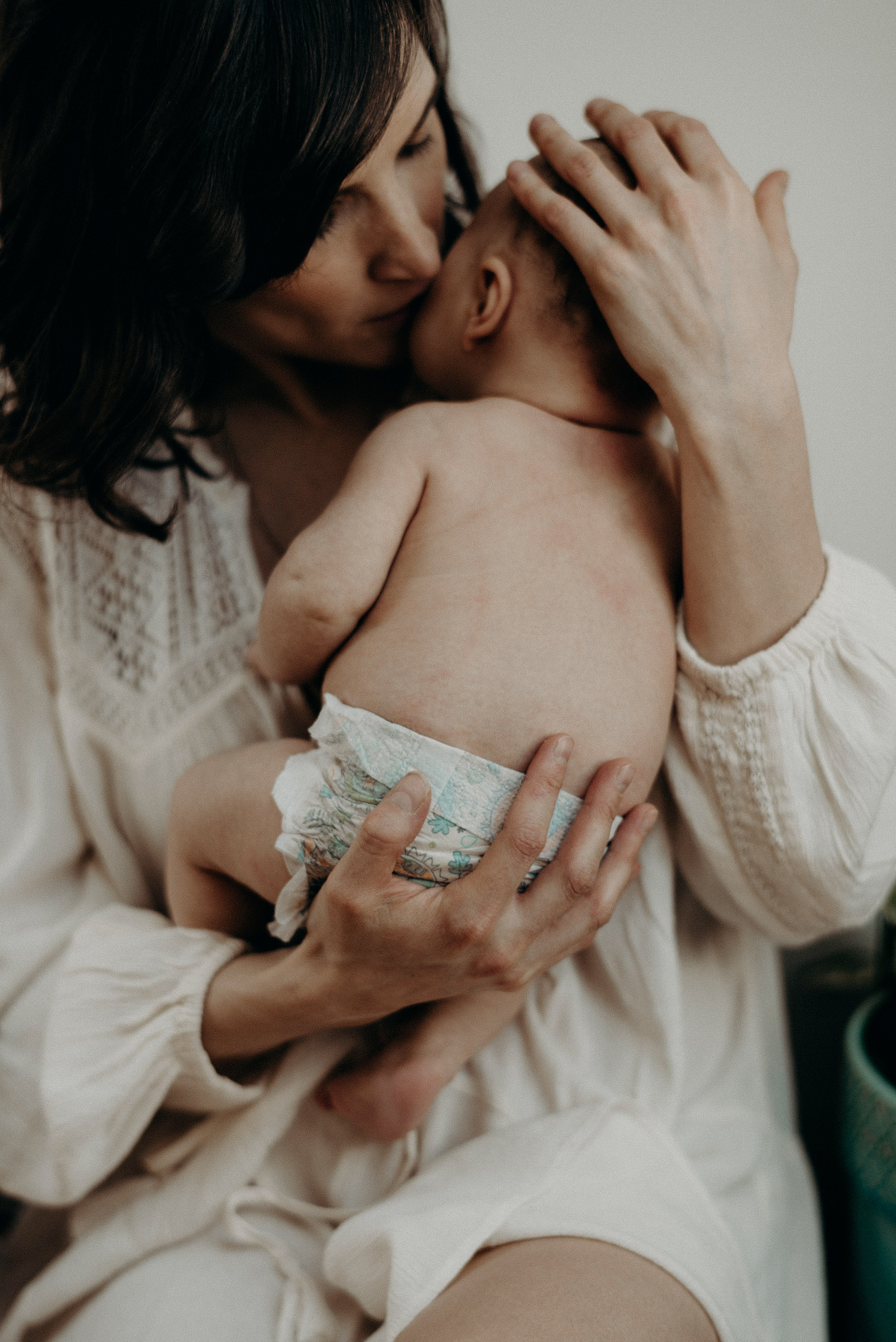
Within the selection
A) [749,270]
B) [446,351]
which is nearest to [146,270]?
[446,351]

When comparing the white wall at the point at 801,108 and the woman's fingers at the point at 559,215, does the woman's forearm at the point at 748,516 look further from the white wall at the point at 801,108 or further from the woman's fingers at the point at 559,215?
the white wall at the point at 801,108

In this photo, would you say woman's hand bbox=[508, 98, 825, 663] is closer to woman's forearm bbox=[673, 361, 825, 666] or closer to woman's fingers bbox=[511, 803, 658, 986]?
woman's forearm bbox=[673, 361, 825, 666]

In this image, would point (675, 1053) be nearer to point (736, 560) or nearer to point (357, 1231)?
point (357, 1231)

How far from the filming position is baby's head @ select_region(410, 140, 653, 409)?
0.79 metres

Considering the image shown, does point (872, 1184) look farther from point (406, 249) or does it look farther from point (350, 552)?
point (406, 249)

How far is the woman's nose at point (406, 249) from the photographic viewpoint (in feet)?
2.62

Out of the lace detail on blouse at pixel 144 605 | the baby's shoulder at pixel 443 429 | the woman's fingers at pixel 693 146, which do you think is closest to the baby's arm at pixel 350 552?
the baby's shoulder at pixel 443 429

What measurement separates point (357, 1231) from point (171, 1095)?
0.26 metres

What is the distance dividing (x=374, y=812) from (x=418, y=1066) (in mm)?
338

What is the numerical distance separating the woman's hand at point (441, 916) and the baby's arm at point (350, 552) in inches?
7.2

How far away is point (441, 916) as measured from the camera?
2.18ft

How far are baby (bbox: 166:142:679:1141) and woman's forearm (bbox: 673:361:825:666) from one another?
0.16 ft

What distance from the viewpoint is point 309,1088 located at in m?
0.87

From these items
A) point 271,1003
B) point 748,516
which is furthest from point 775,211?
point 271,1003
